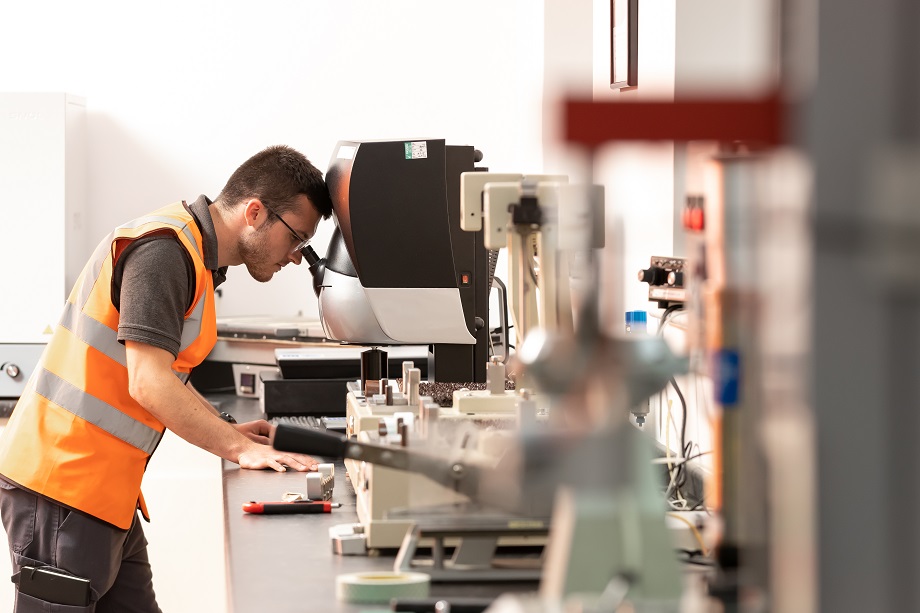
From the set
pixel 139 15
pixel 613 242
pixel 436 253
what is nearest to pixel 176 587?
pixel 436 253

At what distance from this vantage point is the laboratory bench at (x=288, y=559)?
1259mm

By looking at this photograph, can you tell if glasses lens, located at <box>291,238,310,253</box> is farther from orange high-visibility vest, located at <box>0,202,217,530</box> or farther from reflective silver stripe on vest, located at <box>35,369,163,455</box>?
reflective silver stripe on vest, located at <box>35,369,163,455</box>

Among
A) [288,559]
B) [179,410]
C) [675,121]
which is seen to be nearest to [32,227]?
[179,410]

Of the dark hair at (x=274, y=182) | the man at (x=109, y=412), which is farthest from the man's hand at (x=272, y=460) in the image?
the dark hair at (x=274, y=182)

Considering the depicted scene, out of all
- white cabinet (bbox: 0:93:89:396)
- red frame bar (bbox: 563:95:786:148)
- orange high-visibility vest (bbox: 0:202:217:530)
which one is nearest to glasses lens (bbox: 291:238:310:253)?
orange high-visibility vest (bbox: 0:202:217:530)

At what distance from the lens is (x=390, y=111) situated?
401 cm

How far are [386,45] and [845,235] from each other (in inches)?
141

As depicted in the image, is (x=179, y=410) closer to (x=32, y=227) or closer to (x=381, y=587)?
(x=381, y=587)

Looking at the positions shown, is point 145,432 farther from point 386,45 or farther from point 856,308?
point 386,45

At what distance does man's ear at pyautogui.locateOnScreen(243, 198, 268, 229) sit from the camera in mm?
2219

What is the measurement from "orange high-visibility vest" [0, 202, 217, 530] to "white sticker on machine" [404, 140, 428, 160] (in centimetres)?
45

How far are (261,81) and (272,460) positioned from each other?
2227mm

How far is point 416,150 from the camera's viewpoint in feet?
7.07

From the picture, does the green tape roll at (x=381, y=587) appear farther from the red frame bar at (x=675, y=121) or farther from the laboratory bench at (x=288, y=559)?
the red frame bar at (x=675, y=121)
